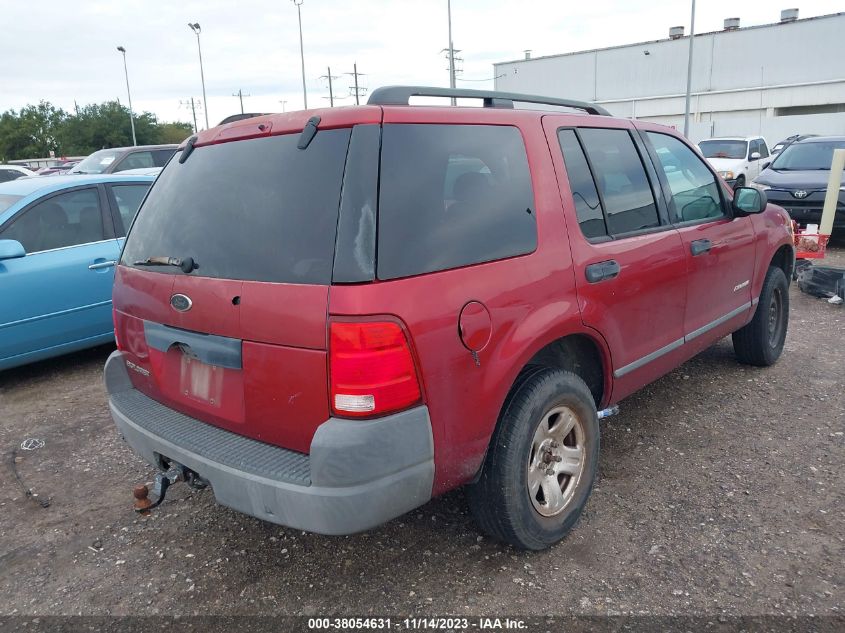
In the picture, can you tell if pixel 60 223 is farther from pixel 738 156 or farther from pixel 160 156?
pixel 738 156

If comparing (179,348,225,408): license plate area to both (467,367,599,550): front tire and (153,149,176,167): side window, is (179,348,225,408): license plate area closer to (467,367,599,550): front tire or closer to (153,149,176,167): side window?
(467,367,599,550): front tire

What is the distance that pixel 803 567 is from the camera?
8.69 feet

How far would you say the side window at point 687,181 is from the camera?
3.75 meters

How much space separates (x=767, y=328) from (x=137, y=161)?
11.4 meters

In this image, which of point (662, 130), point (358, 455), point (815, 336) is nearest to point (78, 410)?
point (358, 455)

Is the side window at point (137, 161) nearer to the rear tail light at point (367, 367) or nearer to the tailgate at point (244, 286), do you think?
the tailgate at point (244, 286)

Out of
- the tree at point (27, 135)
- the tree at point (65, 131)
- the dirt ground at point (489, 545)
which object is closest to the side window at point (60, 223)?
the dirt ground at point (489, 545)

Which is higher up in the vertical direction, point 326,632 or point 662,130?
point 662,130

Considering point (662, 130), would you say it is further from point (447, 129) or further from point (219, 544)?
point (219, 544)

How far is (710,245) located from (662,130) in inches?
29.3

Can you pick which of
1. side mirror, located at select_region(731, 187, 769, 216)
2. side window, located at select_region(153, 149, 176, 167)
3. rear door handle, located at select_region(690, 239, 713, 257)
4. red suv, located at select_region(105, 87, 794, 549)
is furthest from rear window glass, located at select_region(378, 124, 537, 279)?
side window, located at select_region(153, 149, 176, 167)

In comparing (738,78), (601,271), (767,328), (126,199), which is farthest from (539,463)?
(738,78)

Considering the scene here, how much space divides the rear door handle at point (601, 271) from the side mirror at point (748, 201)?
1590 millimetres

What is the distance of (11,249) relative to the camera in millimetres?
4715
